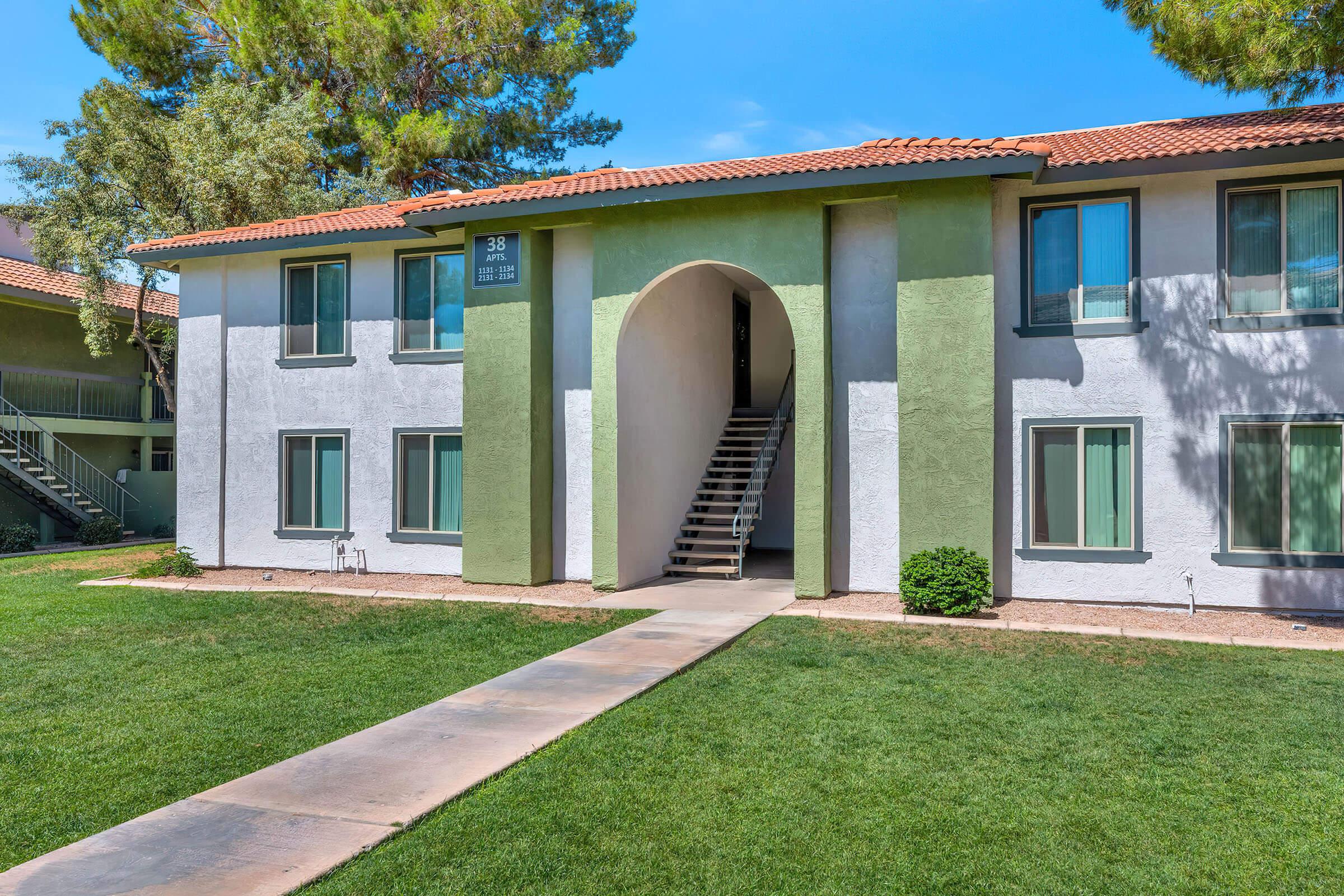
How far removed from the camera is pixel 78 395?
76.6ft

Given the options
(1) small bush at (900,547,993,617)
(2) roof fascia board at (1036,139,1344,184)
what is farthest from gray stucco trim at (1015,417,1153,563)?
(2) roof fascia board at (1036,139,1344,184)

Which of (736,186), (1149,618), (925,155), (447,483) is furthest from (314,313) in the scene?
(1149,618)

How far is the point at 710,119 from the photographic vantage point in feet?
99.0

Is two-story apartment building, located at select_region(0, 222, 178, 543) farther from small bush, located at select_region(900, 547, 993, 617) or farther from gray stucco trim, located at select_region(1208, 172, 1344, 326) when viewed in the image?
gray stucco trim, located at select_region(1208, 172, 1344, 326)

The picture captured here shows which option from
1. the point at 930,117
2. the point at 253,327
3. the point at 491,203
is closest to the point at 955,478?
the point at 491,203

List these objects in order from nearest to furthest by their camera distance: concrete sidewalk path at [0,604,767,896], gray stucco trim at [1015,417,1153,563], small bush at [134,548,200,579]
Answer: concrete sidewalk path at [0,604,767,896] → gray stucco trim at [1015,417,1153,563] → small bush at [134,548,200,579]

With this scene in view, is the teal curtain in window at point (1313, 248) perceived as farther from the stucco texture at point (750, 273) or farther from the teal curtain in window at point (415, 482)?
the teal curtain in window at point (415, 482)

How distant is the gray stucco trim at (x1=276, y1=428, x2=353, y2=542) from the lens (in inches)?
589

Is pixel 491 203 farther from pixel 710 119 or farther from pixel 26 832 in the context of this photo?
pixel 710 119

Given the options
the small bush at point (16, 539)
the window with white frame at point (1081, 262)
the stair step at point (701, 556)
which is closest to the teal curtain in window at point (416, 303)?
the stair step at point (701, 556)

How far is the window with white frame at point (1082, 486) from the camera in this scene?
37.4ft

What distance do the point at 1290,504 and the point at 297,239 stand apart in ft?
47.0

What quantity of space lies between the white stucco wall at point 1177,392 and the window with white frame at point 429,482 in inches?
312

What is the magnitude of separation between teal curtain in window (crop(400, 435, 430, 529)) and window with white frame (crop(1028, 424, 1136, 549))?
29.2 ft
